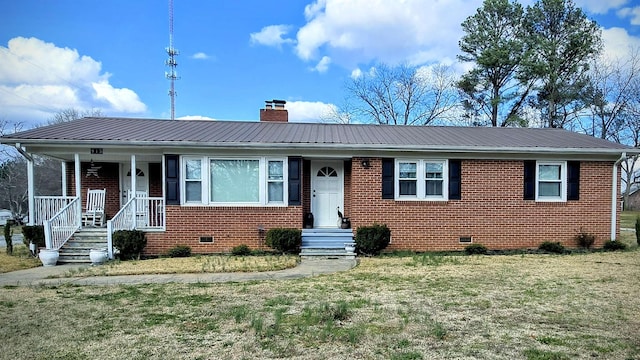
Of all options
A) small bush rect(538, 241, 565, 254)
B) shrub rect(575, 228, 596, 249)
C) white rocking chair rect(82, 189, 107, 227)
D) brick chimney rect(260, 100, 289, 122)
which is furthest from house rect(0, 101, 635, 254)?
brick chimney rect(260, 100, 289, 122)

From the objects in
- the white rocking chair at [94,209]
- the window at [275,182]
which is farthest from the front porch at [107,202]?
the window at [275,182]

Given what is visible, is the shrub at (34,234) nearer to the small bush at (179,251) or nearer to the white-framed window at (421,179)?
the small bush at (179,251)

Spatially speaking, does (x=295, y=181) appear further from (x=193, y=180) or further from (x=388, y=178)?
(x=193, y=180)

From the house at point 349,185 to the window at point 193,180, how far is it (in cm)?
3

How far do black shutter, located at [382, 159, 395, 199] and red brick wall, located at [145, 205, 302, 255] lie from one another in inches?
96.2

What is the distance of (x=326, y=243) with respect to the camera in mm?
10914

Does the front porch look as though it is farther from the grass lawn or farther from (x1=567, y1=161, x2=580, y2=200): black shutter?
(x1=567, y1=161, x2=580, y2=200): black shutter

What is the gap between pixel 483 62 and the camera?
26781mm

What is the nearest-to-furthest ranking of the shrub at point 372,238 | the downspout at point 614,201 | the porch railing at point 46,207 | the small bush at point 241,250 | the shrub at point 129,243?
the shrub at point 129,243, the shrub at point 372,238, the small bush at point 241,250, the porch railing at point 46,207, the downspout at point 614,201

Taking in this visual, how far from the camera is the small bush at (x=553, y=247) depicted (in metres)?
11.1

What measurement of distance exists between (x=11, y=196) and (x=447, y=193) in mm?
30662

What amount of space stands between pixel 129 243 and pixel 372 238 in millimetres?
6259

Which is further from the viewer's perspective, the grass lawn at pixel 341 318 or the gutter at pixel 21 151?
the gutter at pixel 21 151

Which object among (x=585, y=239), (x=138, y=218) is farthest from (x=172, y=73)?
(x=585, y=239)
